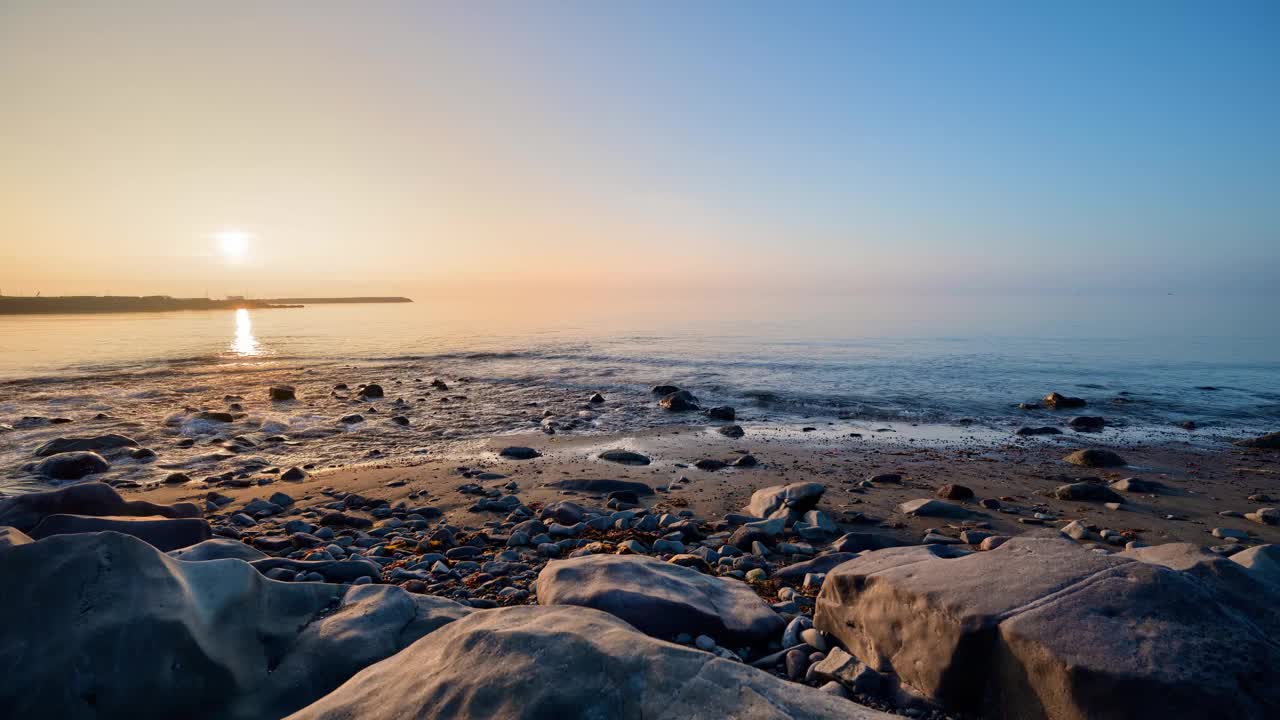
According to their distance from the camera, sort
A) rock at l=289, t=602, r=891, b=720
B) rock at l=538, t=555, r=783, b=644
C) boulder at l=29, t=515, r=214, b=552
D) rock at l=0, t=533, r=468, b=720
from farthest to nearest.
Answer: boulder at l=29, t=515, r=214, b=552 < rock at l=538, t=555, r=783, b=644 < rock at l=0, t=533, r=468, b=720 < rock at l=289, t=602, r=891, b=720

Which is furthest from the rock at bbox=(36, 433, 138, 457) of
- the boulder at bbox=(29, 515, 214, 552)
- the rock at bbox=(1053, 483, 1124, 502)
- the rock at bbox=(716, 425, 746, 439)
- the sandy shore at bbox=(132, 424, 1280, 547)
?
the rock at bbox=(1053, 483, 1124, 502)

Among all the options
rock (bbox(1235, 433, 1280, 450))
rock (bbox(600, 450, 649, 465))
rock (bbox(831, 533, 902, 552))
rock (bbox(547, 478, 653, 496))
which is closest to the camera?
rock (bbox(831, 533, 902, 552))

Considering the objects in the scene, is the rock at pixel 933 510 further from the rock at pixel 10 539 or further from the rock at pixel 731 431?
the rock at pixel 10 539

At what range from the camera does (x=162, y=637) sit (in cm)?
303

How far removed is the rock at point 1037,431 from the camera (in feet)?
42.4

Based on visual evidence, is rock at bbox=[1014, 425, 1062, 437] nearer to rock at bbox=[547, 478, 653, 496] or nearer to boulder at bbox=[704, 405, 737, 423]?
boulder at bbox=[704, 405, 737, 423]

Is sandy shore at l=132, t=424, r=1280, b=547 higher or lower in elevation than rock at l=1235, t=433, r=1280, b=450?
lower

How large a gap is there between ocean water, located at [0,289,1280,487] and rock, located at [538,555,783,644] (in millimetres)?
7758

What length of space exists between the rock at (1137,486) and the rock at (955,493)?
2.25 meters

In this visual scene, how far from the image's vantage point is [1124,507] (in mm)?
7812

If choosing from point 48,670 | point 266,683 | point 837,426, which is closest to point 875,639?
point 266,683

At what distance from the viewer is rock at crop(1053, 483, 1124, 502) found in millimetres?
8172

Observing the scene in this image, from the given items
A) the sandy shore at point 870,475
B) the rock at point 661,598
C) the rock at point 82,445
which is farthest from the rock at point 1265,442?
the rock at point 82,445

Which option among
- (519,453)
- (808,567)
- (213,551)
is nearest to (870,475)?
(808,567)
